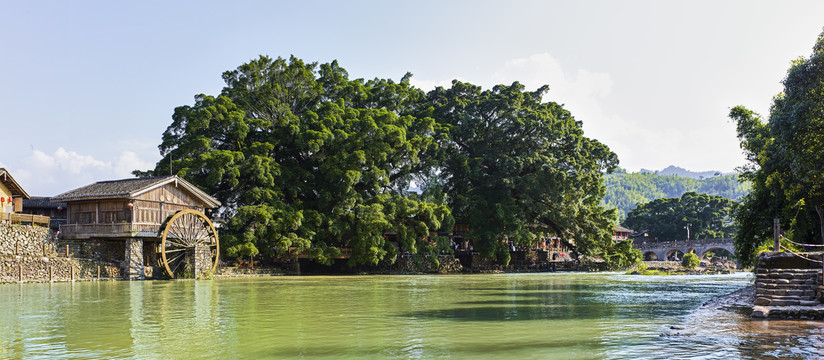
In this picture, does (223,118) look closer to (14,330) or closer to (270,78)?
(270,78)

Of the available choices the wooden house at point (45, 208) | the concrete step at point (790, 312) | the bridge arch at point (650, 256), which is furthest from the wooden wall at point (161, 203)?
the bridge arch at point (650, 256)

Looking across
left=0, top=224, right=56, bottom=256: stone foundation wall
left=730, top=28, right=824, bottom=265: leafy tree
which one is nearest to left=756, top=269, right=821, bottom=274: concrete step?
left=730, top=28, right=824, bottom=265: leafy tree

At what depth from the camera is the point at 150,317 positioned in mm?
14797

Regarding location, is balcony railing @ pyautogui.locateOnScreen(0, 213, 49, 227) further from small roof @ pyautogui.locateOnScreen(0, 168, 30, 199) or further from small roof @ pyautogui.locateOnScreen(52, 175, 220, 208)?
small roof @ pyautogui.locateOnScreen(0, 168, 30, 199)

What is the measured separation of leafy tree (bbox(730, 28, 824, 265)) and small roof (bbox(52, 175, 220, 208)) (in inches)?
1056

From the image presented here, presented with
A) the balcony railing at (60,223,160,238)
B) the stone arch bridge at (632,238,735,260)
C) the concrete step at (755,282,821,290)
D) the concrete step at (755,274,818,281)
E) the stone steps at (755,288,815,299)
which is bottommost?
the stone arch bridge at (632,238,735,260)

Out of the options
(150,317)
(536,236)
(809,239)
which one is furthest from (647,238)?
(150,317)

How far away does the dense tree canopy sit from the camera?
278 feet

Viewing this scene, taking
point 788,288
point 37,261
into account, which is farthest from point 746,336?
point 37,261

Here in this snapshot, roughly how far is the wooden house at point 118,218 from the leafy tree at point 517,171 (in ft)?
67.4

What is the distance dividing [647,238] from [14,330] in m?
90.4

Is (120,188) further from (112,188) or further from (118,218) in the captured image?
(118,218)

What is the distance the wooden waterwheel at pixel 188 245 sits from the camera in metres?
34.3

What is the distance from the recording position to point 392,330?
1246cm
